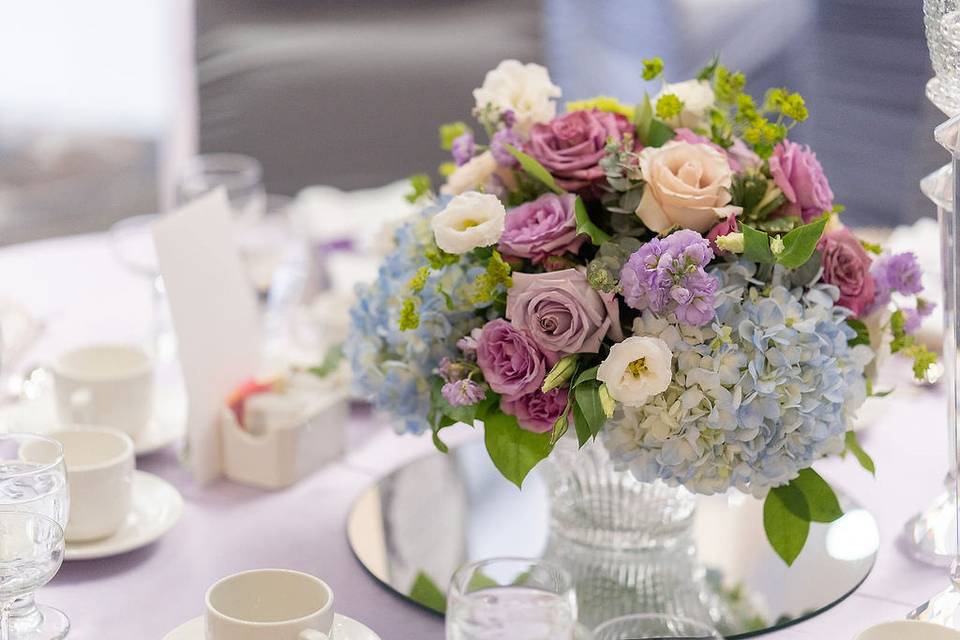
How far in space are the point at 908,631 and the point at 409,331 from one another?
47 cm

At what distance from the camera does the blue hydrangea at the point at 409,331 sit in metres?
1.07

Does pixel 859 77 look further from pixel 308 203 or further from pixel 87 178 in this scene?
pixel 87 178

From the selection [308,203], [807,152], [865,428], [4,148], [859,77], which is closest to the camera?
[807,152]

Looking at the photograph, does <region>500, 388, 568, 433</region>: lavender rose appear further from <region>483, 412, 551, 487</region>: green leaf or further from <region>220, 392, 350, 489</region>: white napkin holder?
<region>220, 392, 350, 489</region>: white napkin holder

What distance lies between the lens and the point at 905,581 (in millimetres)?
1154

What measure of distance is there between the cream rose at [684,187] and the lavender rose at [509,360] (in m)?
0.15

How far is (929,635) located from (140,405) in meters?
0.84

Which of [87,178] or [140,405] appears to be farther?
[87,178]

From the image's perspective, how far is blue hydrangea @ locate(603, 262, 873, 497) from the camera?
38.4 inches

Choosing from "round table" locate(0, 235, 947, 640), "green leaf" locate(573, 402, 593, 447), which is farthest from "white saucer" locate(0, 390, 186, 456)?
"green leaf" locate(573, 402, 593, 447)

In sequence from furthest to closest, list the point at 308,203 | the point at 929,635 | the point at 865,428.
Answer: the point at 308,203 → the point at 865,428 → the point at 929,635

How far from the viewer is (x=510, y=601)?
96 cm

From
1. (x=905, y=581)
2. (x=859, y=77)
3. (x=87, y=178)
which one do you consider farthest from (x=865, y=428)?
(x=87, y=178)

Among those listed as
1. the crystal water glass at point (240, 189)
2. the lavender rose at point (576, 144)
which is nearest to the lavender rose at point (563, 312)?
the lavender rose at point (576, 144)
